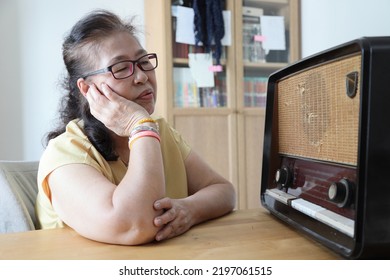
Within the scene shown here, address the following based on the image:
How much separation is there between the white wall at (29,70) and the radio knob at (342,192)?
234cm

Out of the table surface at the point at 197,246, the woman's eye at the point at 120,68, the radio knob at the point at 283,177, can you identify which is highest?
the woman's eye at the point at 120,68

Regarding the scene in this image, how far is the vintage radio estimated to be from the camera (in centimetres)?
51

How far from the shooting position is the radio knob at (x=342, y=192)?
56 centimetres

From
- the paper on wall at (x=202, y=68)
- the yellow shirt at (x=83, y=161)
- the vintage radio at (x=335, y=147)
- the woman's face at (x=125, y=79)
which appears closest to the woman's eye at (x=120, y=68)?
the woman's face at (x=125, y=79)

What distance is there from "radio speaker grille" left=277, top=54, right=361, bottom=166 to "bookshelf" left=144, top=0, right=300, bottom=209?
171cm

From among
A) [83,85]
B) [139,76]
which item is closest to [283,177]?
[139,76]

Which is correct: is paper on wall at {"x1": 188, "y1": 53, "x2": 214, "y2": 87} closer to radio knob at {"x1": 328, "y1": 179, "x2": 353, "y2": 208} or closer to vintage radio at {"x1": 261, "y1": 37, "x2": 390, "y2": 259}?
vintage radio at {"x1": 261, "y1": 37, "x2": 390, "y2": 259}

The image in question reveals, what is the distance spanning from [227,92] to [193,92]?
25 cm

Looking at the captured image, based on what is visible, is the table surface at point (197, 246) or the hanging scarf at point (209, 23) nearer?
the table surface at point (197, 246)

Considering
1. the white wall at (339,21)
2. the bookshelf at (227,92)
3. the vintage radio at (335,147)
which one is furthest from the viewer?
the bookshelf at (227,92)

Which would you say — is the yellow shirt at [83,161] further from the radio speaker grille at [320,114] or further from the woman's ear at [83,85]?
the radio speaker grille at [320,114]
